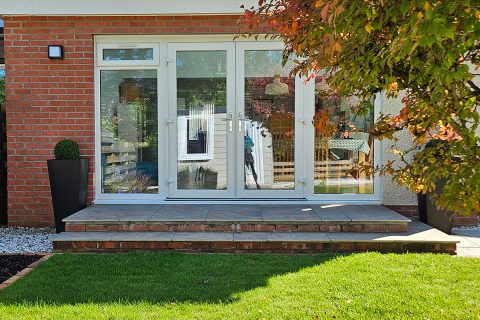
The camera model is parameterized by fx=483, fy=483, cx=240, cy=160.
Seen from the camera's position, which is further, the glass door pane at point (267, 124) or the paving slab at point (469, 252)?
the glass door pane at point (267, 124)

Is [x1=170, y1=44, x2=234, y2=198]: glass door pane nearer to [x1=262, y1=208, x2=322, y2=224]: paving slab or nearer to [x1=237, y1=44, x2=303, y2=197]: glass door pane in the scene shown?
[x1=237, y1=44, x2=303, y2=197]: glass door pane

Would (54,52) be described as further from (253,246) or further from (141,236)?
(253,246)

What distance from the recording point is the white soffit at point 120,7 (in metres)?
6.55

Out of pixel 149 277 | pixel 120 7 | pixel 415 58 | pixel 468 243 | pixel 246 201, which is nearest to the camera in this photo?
pixel 415 58

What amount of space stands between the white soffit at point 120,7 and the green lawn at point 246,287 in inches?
133

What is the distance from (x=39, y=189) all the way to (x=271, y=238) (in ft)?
12.0

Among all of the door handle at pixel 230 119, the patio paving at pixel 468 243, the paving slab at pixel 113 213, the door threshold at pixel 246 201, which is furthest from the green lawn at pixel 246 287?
the door handle at pixel 230 119

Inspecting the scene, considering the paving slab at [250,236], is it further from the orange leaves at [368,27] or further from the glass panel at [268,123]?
the orange leaves at [368,27]

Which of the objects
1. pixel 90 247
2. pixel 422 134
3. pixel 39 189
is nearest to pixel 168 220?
pixel 90 247

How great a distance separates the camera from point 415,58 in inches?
78.3

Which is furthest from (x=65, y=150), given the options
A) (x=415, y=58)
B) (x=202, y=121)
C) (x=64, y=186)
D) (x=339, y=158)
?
(x=415, y=58)

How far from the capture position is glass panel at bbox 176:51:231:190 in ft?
23.0

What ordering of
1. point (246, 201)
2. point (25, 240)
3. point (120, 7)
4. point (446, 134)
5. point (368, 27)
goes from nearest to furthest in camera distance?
point (368, 27)
point (446, 134)
point (25, 240)
point (120, 7)
point (246, 201)

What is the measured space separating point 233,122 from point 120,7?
222 centimetres
